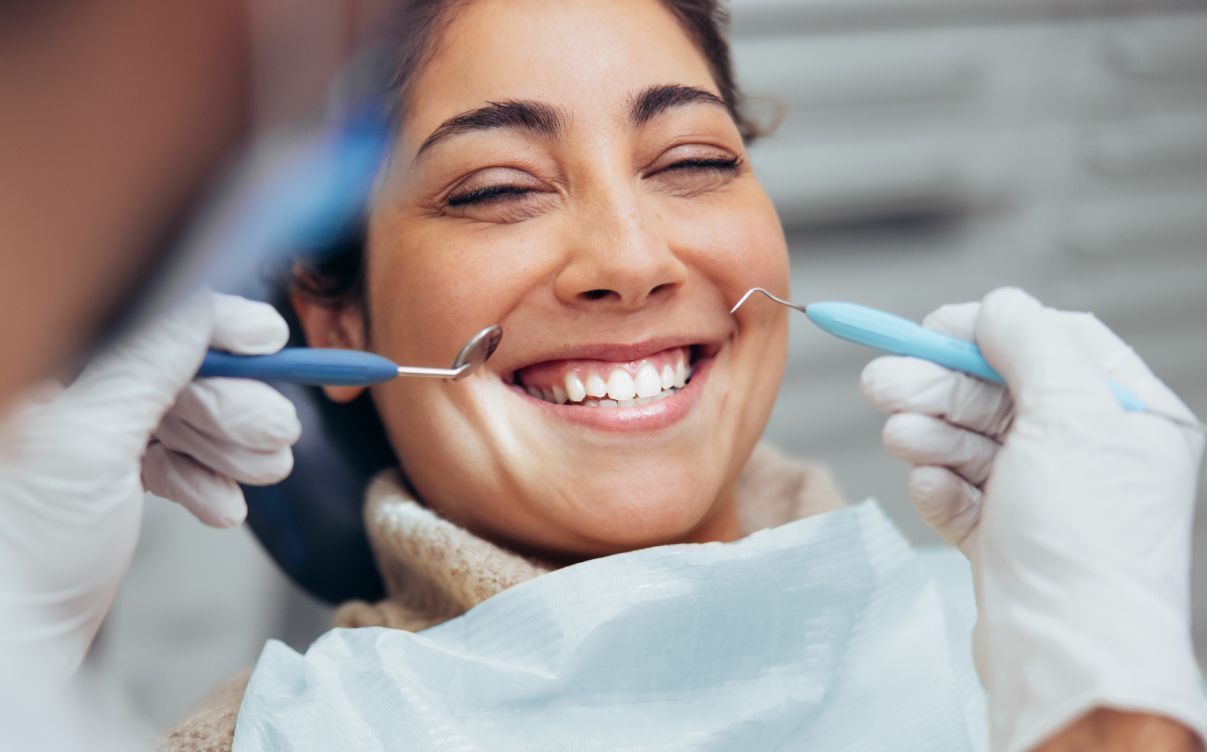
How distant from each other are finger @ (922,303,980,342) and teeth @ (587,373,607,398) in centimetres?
35

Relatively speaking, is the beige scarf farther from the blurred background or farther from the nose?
the blurred background

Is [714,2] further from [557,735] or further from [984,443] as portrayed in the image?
[557,735]

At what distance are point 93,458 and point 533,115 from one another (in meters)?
0.55

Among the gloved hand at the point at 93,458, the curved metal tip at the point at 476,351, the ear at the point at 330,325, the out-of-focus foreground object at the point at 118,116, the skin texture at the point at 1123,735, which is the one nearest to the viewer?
the out-of-focus foreground object at the point at 118,116

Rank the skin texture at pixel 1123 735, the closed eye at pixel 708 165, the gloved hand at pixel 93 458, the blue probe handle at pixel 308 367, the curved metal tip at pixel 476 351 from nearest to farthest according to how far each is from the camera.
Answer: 1. the skin texture at pixel 1123 735
2. the gloved hand at pixel 93 458
3. the blue probe handle at pixel 308 367
4. the curved metal tip at pixel 476 351
5. the closed eye at pixel 708 165

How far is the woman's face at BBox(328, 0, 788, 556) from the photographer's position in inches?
44.2

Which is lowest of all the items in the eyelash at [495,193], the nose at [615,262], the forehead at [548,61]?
the nose at [615,262]

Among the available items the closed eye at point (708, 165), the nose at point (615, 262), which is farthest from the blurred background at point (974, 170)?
the nose at point (615, 262)

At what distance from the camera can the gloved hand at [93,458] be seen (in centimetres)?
89

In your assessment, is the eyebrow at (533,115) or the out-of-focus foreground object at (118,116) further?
the eyebrow at (533,115)

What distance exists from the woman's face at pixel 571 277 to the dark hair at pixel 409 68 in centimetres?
2

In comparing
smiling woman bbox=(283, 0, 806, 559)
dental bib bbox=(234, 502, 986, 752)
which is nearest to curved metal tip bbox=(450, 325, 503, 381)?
smiling woman bbox=(283, 0, 806, 559)

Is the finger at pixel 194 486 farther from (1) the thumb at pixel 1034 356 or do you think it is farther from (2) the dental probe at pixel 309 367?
(1) the thumb at pixel 1034 356

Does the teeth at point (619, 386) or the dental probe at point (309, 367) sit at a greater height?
the dental probe at point (309, 367)
